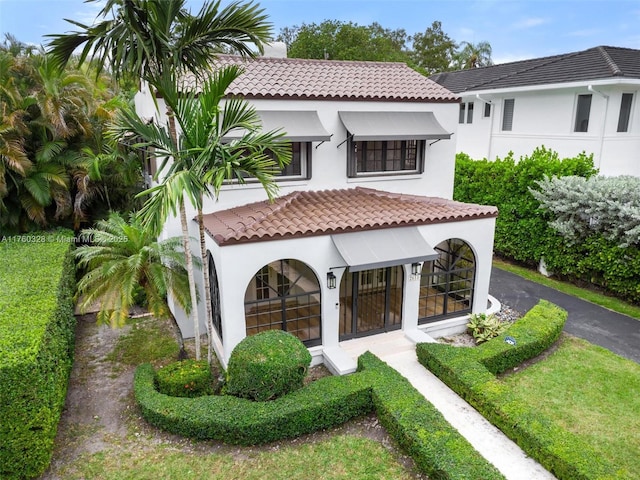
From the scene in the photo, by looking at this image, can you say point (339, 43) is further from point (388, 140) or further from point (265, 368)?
point (265, 368)

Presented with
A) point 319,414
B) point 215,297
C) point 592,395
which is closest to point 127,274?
point 215,297

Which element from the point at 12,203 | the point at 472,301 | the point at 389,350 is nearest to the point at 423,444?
the point at 389,350

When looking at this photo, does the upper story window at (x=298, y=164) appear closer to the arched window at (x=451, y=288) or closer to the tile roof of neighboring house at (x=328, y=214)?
the tile roof of neighboring house at (x=328, y=214)

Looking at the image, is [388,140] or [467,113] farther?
[467,113]

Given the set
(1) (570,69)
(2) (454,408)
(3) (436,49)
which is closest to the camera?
(2) (454,408)

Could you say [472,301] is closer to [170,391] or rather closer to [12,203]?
[170,391]

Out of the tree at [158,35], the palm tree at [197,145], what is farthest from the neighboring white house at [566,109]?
the palm tree at [197,145]
